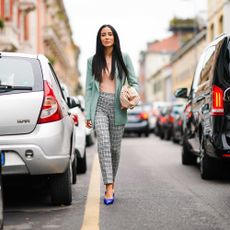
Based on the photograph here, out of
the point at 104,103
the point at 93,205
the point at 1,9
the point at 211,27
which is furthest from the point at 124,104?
the point at 211,27

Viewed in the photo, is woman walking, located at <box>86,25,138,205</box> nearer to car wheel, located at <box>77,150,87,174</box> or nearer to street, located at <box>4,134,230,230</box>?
street, located at <box>4,134,230,230</box>

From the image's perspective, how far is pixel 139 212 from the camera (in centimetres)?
718

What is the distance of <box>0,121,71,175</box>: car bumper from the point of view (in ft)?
22.7

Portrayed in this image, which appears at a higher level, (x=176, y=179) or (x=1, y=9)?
(x=1, y=9)

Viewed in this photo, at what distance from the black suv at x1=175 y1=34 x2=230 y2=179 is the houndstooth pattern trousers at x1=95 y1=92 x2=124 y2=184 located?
178 cm

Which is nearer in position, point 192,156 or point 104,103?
point 104,103

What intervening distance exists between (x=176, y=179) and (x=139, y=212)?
341cm

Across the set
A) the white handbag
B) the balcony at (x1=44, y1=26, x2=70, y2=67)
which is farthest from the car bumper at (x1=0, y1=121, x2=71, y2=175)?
the balcony at (x1=44, y1=26, x2=70, y2=67)

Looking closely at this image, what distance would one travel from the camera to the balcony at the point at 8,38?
101 feet

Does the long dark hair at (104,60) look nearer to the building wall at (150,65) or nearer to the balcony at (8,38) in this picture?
the balcony at (8,38)

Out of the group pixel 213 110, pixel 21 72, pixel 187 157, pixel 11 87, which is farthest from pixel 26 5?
pixel 11 87

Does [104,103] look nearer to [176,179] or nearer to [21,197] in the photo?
[21,197]

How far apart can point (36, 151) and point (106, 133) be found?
109cm

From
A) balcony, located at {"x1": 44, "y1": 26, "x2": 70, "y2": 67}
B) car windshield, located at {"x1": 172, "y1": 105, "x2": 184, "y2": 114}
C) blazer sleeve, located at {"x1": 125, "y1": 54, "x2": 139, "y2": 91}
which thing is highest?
balcony, located at {"x1": 44, "y1": 26, "x2": 70, "y2": 67}
